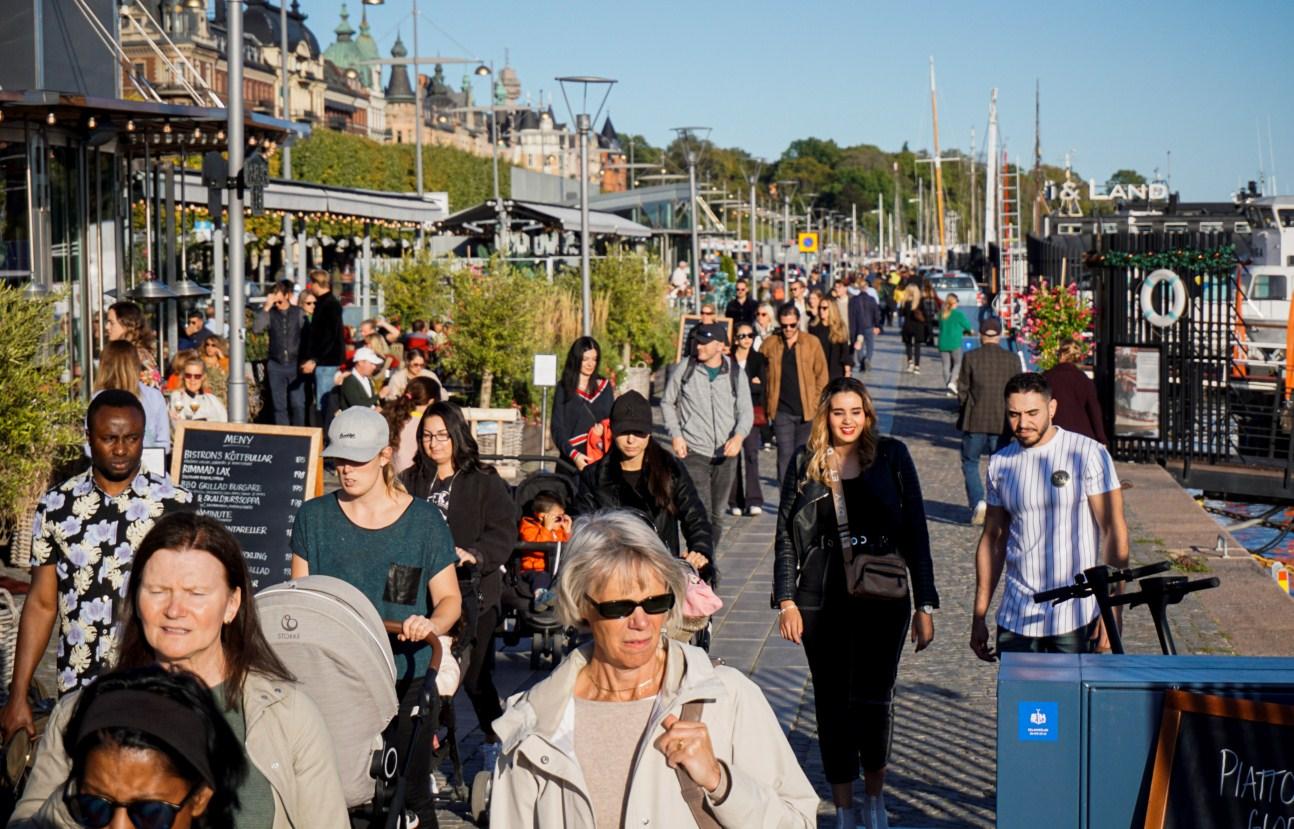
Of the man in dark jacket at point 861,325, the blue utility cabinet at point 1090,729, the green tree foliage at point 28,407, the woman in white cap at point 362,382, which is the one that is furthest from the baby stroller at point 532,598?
the man in dark jacket at point 861,325

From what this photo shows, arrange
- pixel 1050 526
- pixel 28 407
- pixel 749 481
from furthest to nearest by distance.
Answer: pixel 749 481 < pixel 28 407 < pixel 1050 526

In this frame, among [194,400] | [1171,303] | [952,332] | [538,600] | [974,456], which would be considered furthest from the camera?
[952,332]

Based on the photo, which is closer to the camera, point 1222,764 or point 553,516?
point 1222,764

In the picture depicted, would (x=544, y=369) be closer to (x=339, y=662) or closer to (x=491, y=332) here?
(x=491, y=332)

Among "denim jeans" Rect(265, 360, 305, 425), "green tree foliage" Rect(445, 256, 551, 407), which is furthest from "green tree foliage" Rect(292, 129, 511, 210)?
"denim jeans" Rect(265, 360, 305, 425)

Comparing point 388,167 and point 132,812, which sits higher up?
point 388,167

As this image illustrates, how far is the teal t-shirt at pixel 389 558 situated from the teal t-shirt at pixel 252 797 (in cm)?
209

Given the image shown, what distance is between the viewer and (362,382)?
18.1m

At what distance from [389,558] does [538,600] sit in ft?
12.3

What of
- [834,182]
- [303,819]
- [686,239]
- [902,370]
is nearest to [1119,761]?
[303,819]

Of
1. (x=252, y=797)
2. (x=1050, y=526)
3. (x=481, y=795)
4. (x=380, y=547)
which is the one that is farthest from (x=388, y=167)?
(x=252, y=797)

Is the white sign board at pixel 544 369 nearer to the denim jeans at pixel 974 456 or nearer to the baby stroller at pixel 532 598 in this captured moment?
the denim jeans at pixel 974 456

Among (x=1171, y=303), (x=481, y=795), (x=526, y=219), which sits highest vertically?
(x=526, y=219)

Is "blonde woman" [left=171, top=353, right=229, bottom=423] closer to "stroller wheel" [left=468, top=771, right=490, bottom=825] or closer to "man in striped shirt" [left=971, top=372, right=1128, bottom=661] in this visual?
"man in striped shirt" [left=971, top=372, right=1128, bottom=661]
